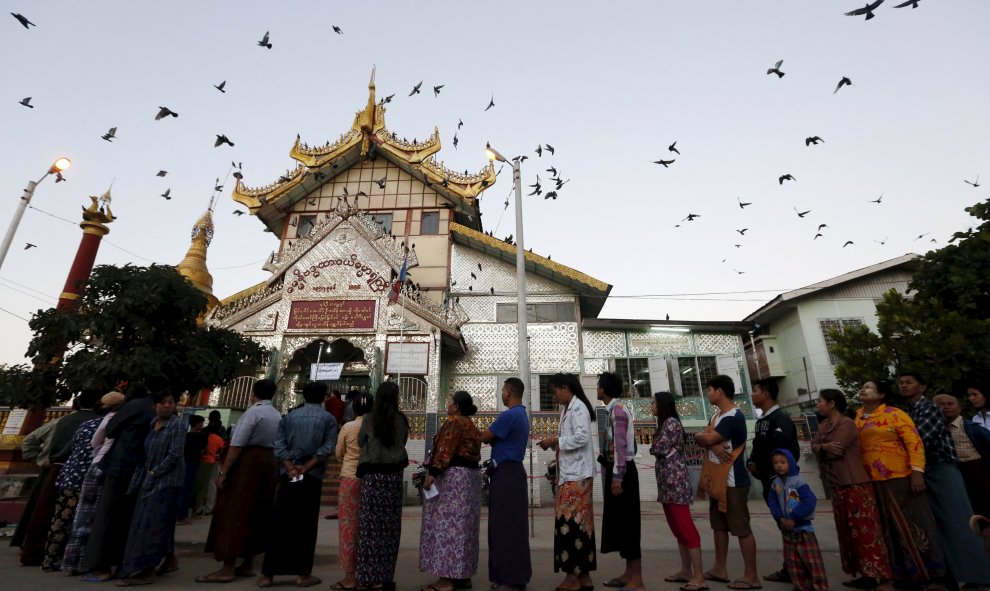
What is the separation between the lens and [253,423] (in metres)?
4.41

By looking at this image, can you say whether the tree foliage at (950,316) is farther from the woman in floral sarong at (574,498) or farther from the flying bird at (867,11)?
the woman in floral sarong at (574,498)

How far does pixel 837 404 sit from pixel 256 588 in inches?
205

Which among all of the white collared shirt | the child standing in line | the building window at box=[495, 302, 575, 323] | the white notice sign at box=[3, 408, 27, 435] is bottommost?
the child standing in line

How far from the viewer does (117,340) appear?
8281 millimetres

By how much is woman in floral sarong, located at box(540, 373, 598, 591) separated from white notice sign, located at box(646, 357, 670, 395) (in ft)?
36.0

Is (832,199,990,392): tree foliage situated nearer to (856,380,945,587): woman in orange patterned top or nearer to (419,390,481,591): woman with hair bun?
(856,380,945,587): woman in orange patterned top

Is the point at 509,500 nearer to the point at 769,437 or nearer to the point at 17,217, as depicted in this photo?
the point at 769,437

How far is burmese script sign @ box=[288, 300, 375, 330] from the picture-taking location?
44.3 feet

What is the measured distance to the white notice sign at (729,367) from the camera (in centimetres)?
1456

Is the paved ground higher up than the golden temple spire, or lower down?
lower down

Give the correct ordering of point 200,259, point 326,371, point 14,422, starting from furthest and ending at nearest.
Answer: point 200,259 < point 326,371 < point 14,422

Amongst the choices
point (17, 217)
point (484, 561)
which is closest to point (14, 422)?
point (17, 217)

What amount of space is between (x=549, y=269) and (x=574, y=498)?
39.7ft

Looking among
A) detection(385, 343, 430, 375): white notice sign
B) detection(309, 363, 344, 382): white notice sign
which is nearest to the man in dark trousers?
detection(385, 343, 430, 375): white notice sign
